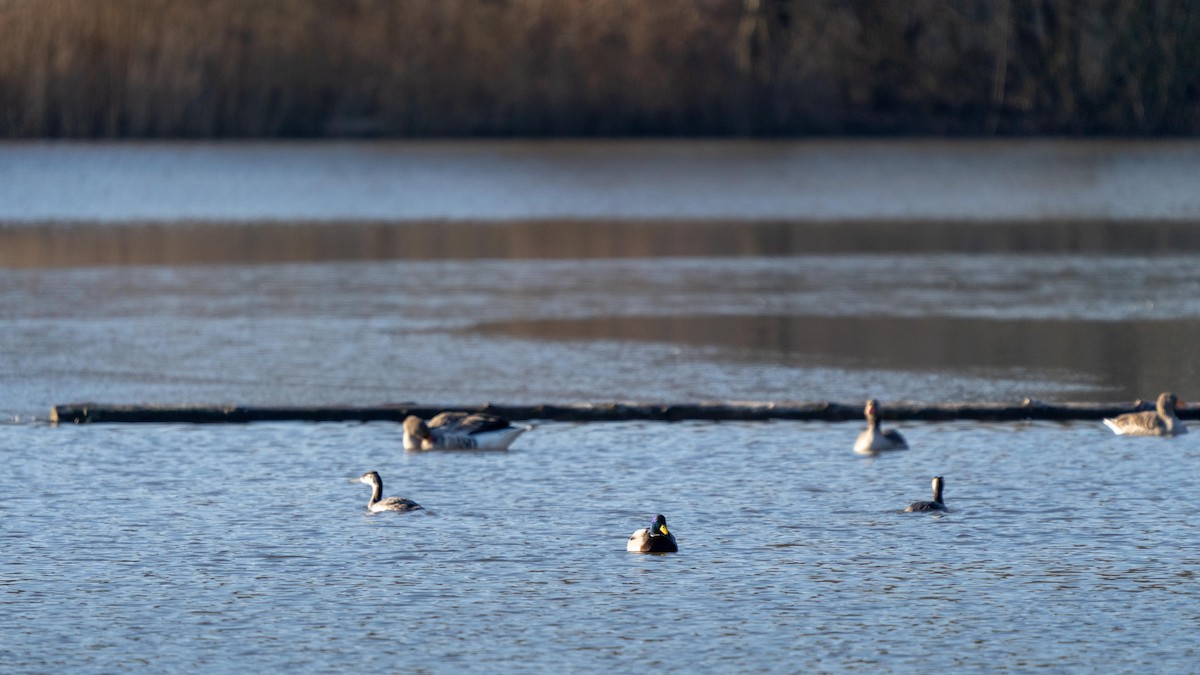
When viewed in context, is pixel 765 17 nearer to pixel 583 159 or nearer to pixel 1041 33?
pixel 1041 33

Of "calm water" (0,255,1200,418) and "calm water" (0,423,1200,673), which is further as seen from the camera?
"calm water" (0,255,1200,418)

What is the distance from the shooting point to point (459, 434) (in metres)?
10.7

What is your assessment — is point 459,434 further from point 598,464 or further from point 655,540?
point 655,540

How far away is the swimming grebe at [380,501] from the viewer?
30.0ft

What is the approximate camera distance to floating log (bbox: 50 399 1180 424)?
11.4 metres

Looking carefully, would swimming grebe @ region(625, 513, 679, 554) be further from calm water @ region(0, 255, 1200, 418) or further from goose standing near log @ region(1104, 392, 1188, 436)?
calm water @ region(0, 255, 1200, 418)

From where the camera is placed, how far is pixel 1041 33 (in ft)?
185

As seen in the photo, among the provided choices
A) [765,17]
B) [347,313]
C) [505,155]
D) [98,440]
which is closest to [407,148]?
[505,155]

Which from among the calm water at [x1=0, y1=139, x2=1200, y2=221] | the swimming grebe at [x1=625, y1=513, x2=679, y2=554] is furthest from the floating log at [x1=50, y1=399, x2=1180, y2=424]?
the calm water at [x1=0, y1=139, x2=1200, y2=221]

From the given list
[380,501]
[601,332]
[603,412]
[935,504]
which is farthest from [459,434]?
[601,332]

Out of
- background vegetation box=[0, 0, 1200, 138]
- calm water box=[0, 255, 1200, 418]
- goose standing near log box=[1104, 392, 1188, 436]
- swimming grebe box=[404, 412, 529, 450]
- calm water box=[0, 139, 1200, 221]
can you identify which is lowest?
swimming grebe box=[404, 412, 529, 450]

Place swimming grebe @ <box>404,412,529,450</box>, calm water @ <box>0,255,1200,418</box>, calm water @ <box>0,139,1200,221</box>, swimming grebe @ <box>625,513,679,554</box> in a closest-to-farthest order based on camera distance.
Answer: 1. swimming grebe @ <box>625,513,679,554</box>
2. swimming grebe @ <box>404,412,529,450</box>
3. calm water @ <box>0,255,1200,418</box>
4. calm water @ <box>0,139,1200,221</box>

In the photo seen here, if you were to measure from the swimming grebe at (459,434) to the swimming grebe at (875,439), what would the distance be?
1.92 meters

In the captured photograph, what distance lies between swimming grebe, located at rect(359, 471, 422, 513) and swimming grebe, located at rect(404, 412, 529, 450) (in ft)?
4.17
